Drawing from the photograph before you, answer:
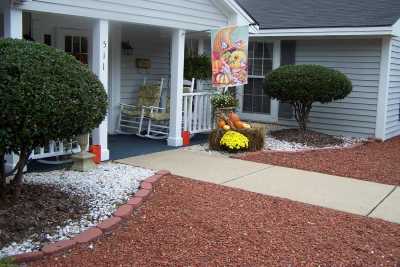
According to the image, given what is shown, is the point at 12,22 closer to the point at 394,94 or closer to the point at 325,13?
the point at 325,13

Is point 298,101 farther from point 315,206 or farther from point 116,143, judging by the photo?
point 315,206

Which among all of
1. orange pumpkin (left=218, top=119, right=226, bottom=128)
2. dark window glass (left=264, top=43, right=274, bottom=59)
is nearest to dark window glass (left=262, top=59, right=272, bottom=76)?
dark window glass (left=264, top=43, right=274, bottom=59)

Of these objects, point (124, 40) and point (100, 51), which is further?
point (124, 40)

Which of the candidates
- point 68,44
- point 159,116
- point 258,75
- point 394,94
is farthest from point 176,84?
point 394,94

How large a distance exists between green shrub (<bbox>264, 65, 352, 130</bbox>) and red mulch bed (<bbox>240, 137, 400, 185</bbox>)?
3.78ft

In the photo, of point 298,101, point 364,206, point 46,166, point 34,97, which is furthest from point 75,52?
point 364,206

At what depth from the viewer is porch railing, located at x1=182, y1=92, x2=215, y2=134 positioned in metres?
9.23

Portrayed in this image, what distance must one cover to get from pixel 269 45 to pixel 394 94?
9.87 ft

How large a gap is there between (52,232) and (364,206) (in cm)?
334

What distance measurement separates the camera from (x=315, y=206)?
5461mm

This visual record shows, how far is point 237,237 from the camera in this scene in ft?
14.5

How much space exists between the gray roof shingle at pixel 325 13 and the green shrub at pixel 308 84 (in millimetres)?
1337

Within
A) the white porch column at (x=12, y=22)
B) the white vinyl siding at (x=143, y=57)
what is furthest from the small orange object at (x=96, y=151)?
the white vinyl siding at (x=143, y=57)

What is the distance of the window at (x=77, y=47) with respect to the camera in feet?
29.4
